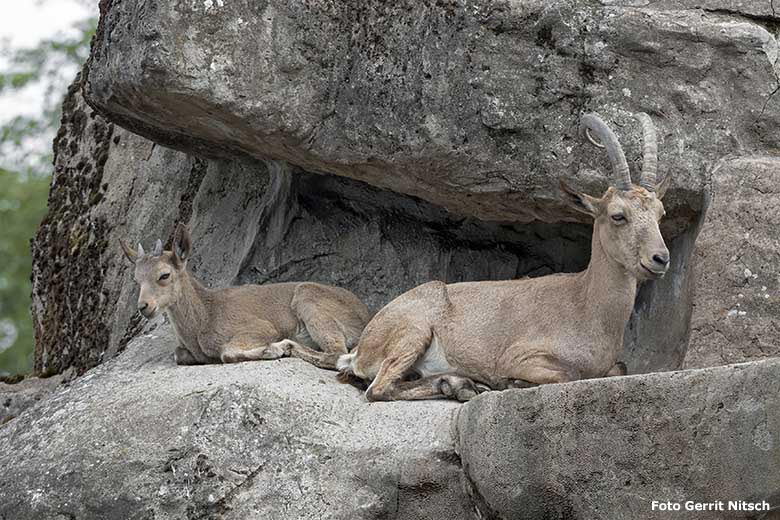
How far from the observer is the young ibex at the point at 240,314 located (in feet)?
36.3

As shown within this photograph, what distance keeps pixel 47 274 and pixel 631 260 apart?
7633mm

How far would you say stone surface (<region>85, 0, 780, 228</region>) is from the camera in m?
10.7

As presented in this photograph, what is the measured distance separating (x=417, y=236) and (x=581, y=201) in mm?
2496

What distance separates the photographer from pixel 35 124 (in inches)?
1096

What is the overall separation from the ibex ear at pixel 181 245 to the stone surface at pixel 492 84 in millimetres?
975

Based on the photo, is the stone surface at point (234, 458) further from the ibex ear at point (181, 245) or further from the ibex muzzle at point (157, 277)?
the ibex ear at point (181, 245)

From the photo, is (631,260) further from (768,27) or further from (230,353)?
(230,353)

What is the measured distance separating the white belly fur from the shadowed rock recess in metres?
0.63

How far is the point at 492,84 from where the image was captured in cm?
1076

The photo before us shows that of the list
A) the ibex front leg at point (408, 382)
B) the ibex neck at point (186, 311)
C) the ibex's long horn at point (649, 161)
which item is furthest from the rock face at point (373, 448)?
the ibex's long horn at point (649, 161)

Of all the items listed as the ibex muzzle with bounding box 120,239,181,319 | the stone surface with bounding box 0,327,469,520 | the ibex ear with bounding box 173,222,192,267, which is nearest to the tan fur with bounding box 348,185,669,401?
the stone surface with bounding box 0,327,469,520

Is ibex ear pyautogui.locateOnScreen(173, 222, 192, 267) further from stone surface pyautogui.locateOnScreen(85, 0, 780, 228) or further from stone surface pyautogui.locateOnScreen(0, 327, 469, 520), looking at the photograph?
stone surface pyautogui.locateOnScreen(0, 327, 469, 520)

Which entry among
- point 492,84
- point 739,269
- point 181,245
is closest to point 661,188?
point 739,269

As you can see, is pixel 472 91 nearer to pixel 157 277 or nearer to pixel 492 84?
pixel 492 84
